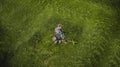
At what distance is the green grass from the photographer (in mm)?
18625

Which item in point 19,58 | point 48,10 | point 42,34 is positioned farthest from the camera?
Result: point 48,10

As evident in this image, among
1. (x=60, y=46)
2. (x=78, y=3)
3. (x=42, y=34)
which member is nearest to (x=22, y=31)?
(x=42, y=34)

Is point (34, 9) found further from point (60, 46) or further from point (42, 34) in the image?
point (60, 46)

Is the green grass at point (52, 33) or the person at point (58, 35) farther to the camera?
the person at point (58, 35)

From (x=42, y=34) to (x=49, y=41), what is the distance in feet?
2.65

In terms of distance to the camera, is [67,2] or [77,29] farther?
[67,2]

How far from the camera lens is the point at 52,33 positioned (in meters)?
19.9

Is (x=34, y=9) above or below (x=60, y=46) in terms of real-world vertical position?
above

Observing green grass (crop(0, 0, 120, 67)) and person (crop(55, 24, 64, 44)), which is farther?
person (crop(55, 24, 64, 44))

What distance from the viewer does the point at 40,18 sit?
2088cm

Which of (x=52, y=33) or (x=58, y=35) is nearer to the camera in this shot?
(x=58, y=35)

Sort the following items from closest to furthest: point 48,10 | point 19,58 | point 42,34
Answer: point 19,58 → point 42,34 → point 48,10

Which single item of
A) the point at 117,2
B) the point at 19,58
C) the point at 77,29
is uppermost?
the point at 117,2

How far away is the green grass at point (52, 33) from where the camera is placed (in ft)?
61.1
